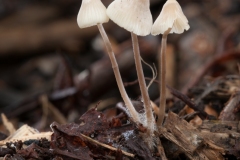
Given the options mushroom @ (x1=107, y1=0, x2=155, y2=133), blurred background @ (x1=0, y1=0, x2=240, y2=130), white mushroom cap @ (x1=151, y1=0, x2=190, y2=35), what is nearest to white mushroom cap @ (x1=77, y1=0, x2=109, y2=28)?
mushroom @ (x1=107, y1=0, x2=155, y2=133)

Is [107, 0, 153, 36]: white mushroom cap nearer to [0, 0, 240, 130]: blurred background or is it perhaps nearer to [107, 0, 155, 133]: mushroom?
[107, 0, 155, 133]: mushroom

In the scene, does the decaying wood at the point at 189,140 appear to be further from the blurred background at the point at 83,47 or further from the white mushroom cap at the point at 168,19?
the blurred background at the point at 83,47

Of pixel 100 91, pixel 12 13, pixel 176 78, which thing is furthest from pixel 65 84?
pixel 12 13

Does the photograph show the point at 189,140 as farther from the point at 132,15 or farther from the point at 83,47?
the point at 83,47

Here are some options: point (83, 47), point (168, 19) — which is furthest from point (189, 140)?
point (83, 47)

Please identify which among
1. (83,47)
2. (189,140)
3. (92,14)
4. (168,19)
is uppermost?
(83,47)

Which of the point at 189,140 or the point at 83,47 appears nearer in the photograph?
the point at 189,140

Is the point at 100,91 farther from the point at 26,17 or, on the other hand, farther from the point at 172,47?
the point at 26,17
